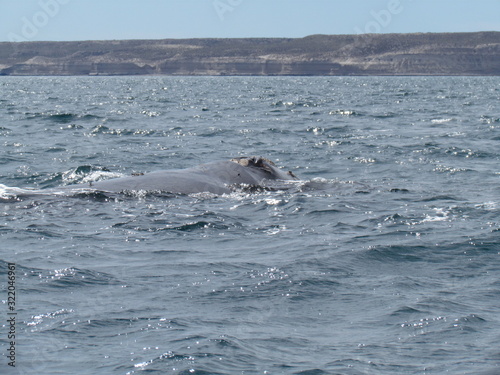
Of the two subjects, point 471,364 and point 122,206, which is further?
point 122,206

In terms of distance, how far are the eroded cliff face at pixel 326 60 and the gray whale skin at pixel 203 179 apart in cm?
16103

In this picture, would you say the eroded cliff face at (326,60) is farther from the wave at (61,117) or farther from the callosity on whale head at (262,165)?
the callosity on whale head at (262,165)

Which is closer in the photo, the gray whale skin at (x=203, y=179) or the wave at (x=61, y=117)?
the gray whale skin at (x=203, y=179)

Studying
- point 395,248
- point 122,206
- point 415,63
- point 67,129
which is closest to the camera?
point 395,248

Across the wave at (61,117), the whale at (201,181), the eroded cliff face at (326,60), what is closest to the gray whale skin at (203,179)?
the whale at (201,181)

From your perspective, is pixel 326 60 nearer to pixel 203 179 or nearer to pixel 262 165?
pixel 262 165

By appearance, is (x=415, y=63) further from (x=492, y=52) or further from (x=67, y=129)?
(x=67, y=129)

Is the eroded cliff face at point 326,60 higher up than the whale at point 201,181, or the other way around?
the eroded cliff face at point 326,60

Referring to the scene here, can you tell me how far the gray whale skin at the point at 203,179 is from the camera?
14.3 metres

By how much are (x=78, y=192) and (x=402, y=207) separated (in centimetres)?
586

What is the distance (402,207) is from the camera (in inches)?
557

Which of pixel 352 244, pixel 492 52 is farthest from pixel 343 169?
pixel 492 52

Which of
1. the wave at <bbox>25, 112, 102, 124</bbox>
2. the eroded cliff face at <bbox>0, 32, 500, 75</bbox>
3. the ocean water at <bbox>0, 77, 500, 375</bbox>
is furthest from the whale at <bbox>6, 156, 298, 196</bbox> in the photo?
the eroded cliff face at <bbox>0, 32, 500, 75</bbox>

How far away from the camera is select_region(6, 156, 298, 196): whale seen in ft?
46.3
